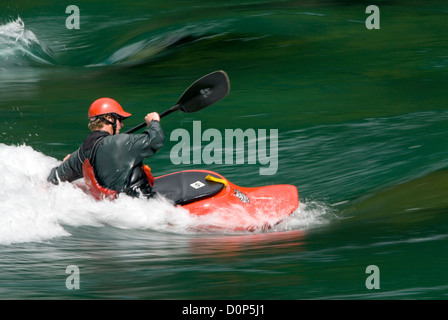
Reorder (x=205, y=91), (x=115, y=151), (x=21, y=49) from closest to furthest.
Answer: (x=115, y=151), (x=205, y=91), (x=21, y=49)

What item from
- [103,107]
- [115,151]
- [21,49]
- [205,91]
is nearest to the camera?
[115,151]

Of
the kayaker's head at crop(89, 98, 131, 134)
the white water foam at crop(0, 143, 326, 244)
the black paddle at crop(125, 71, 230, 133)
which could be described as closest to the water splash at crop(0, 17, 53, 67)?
Answer: the black paddle at crop(125, 71, 230, 133)

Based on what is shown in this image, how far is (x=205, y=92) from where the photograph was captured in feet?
25.7

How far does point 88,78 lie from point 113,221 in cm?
875

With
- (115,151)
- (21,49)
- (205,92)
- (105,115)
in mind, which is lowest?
(115,151)

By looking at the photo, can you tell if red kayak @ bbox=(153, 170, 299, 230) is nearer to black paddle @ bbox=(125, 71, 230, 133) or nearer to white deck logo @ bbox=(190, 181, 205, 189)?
white deck logo @ bbox=(190, 181, 205, 189)

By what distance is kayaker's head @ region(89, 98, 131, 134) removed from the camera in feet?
22.4

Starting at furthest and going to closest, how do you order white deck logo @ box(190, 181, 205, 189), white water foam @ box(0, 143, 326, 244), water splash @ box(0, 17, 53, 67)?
water splash @ box(0, 17, 53, 67) → white deck logo @ box(190, 181, 205, 189) → white water foam @ box(0, 143, 326, 244)

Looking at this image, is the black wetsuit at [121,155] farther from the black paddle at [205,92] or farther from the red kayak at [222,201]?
the black paddle at [205,92]

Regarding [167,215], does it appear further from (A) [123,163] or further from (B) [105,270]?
(B) [105,270]

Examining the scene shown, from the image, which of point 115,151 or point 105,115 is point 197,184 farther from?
point 105,115

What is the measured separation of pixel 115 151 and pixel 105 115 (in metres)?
0.32

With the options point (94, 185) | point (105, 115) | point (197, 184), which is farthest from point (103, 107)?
point (197, 184)

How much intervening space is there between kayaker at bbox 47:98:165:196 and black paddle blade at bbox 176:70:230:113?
95 centimetres
